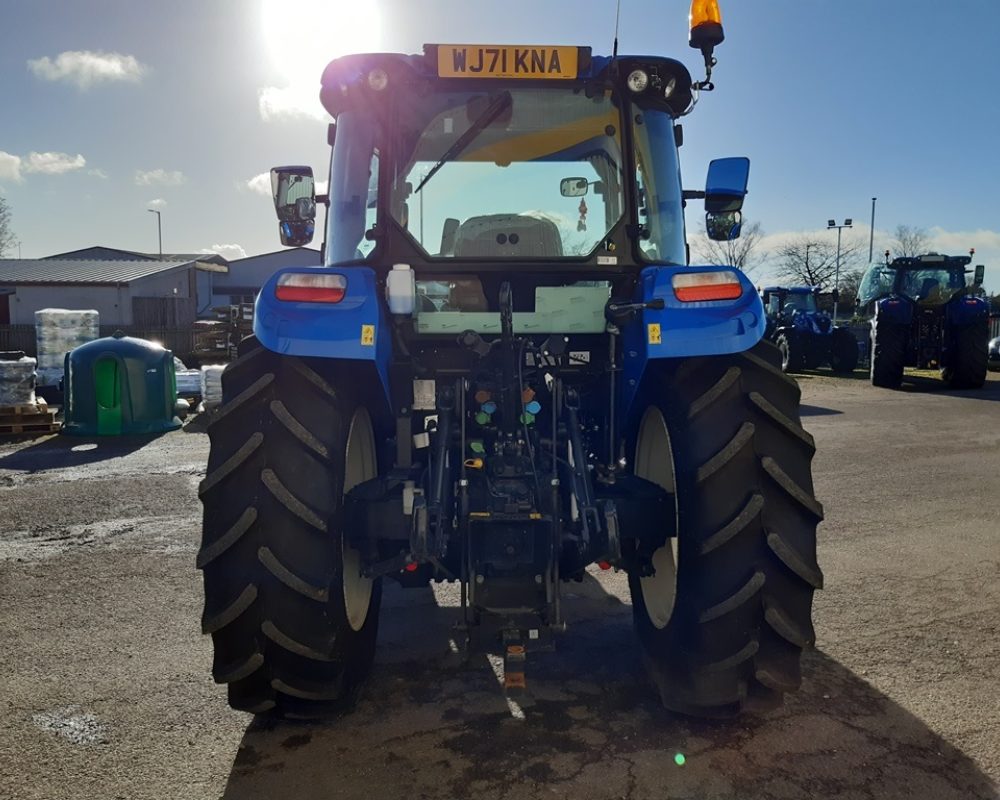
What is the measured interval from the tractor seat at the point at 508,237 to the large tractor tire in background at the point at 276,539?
0.94 meters

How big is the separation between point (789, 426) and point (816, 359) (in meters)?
19.5

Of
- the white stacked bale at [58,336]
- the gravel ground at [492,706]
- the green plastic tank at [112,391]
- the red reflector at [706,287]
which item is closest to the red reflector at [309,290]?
the red reflector at [706,287]

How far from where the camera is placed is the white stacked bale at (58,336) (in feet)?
47.2

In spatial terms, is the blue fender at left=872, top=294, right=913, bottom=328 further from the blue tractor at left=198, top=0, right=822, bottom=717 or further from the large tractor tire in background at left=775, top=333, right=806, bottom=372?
the blue tractor at left=198, top=0, right=822, bottom=717

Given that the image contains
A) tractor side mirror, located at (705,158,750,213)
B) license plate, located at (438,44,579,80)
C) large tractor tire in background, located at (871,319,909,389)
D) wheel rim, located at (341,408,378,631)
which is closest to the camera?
wheel rim, located at (341,408,378,631)

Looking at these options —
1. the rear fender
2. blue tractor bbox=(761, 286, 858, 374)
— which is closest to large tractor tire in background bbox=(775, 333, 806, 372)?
blue tractor bbox=(761, 286, 858, 374)

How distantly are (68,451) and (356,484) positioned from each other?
7.80 meters

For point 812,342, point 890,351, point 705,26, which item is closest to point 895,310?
point 890,351

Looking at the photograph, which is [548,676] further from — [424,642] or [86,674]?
[86,674]

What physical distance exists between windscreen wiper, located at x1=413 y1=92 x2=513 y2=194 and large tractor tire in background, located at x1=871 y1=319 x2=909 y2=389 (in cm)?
1540

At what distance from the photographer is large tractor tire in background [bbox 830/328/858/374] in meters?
20.4

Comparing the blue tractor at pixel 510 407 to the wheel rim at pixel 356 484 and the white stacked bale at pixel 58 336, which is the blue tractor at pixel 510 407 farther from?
the white stacked bale at pixel 58 336

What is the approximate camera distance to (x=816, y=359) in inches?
822

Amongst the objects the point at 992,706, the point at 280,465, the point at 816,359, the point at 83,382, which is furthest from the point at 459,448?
the point at 816,359
